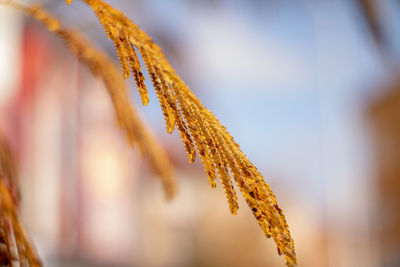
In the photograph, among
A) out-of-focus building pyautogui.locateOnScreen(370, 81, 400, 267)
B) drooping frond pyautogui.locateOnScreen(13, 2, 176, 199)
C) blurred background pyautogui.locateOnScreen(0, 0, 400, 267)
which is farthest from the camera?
out-of-focus building pyautogui.locateOnScreen(370, 81, 400, 267)

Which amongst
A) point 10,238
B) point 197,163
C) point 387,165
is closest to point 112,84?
point 10,238

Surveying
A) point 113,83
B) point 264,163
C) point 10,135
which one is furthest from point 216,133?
point 264,163

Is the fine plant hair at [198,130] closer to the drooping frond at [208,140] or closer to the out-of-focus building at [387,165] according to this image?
the drooping frond at [208,140]

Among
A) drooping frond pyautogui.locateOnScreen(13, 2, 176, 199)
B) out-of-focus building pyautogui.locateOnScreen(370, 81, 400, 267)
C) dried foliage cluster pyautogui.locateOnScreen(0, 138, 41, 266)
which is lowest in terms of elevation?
out-of-focus building pyautogui.locateOnScreen(370, 81, 400, 267)

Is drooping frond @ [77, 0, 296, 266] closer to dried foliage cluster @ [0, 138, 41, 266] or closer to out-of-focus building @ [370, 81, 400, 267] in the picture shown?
dried foliage cluster @ [0, 138, 41, 266]

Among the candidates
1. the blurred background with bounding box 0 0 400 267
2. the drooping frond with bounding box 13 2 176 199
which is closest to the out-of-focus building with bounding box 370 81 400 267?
the blurred background with bounding box 0 0 400 267

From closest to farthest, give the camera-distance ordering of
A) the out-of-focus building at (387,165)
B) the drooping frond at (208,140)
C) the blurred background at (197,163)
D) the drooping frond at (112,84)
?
the drooping frond at (208,140) < the drooping frond at (112,84) < the blurred background at (197,163) < the out-of-focus building at (387,165)

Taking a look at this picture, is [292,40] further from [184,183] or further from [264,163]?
[184,183]

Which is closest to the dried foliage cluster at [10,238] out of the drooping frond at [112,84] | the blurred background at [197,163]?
the drooping frond at [112,84]
